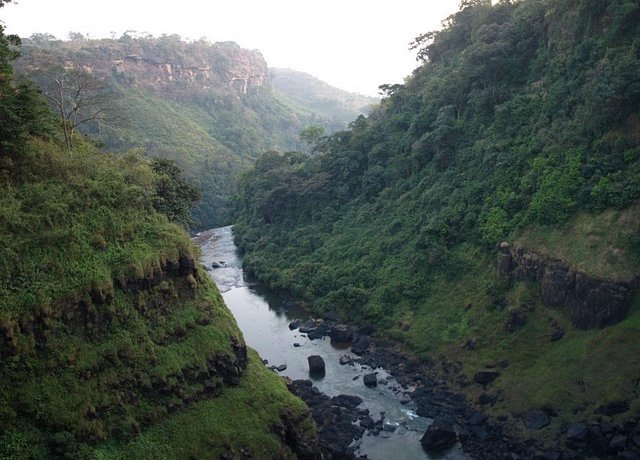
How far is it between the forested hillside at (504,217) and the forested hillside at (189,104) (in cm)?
3881

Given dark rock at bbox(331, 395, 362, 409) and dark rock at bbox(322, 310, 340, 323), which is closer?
dark rock at bbox(331, 395, 362, 409)

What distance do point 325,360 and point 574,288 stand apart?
62.6ft

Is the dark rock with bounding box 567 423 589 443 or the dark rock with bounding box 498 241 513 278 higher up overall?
the dark rock with bounding box 498 241 513 278

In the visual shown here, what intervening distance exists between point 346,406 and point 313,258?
2619 cm

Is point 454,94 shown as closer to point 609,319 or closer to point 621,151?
point 621,151

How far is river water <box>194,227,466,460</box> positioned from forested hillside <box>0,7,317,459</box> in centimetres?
607

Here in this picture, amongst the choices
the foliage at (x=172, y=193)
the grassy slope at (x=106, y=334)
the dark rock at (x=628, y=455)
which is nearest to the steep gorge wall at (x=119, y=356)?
the grassy slope at (x=106, y=334)

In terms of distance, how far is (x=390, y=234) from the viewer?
56438 mm

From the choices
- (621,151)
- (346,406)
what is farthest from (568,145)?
(346,406)

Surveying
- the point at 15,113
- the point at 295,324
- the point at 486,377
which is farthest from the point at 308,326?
the point at 15,113

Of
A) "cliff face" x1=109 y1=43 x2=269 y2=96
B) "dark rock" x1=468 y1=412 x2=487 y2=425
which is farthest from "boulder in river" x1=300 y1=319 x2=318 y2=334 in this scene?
"cliff face" x1=109 y1=43 x2=269 y2=96

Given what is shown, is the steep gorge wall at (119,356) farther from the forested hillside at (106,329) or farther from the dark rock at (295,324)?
the dark rock at (295,324)

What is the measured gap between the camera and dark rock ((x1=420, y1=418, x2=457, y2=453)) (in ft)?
106

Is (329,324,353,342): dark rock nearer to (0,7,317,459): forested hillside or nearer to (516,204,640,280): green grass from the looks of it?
(0,7,317,459): forested hillside
